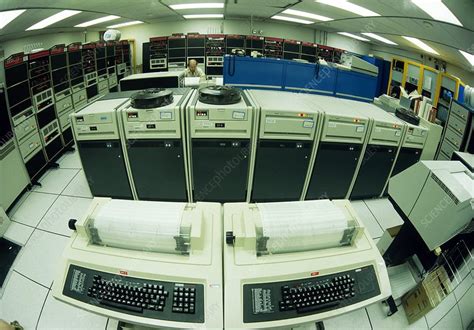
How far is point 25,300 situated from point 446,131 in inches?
225

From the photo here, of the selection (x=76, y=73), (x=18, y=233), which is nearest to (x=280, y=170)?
(x=18, y=233)

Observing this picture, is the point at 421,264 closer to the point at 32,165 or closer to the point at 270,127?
the point at 270,127

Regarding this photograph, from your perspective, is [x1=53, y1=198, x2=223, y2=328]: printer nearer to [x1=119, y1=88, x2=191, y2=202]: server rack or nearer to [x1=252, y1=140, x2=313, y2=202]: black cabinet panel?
[x1=119, y1=88, x2=191, y2=202]: server rack

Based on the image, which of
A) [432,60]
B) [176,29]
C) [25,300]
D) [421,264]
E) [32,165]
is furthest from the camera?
[176,29]

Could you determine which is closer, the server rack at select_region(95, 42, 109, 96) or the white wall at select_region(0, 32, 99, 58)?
the server rack at select_region(95, 42, 109, 96)

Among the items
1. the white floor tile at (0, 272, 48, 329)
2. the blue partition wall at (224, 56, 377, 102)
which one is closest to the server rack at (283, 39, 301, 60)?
the blue partition wall at (224, 56, 377, 102)

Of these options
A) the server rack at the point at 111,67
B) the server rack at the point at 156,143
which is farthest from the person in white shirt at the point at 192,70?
the server rack at the point at 156,143

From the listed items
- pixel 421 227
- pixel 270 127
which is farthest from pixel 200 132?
pixel 421 227

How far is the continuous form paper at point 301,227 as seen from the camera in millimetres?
1124

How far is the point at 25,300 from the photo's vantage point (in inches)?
70.9

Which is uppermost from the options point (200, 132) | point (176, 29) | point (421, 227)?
point (176, 29)

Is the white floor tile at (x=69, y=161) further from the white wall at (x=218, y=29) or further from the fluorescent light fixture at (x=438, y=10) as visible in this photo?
the white wall at (x=218, y=29)

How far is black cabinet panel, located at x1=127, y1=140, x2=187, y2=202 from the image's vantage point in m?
2.32

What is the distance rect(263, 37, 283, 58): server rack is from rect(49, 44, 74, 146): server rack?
611 cm
